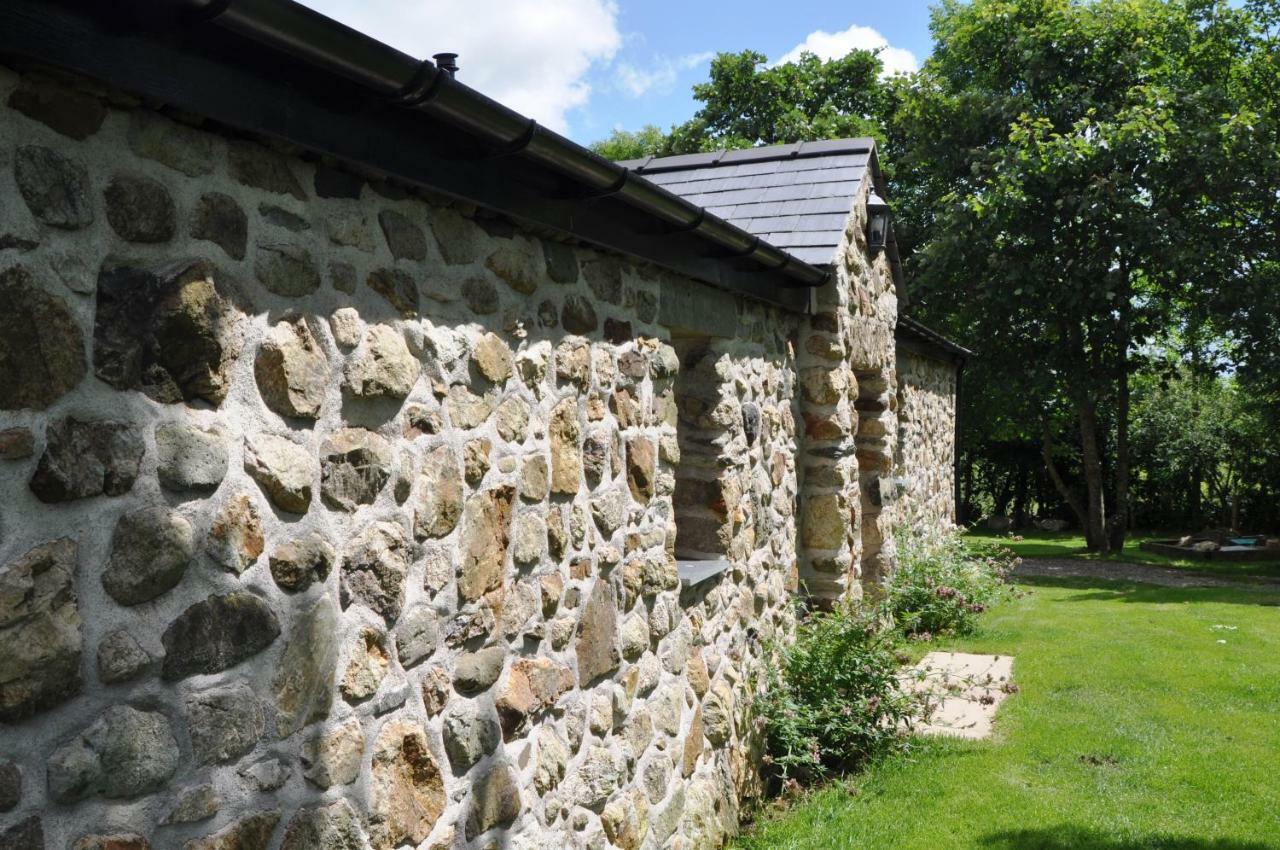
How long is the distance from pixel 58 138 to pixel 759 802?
4.52 m

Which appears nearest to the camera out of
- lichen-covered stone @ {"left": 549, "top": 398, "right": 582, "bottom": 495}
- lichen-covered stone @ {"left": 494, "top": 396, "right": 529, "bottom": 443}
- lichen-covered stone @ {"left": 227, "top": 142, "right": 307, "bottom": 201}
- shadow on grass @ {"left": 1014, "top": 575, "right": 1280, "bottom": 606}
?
lichen-covered stone @ {"left": 227, "top": 142, "right": 307, "bottom": 201}

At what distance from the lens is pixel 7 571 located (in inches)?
66.6

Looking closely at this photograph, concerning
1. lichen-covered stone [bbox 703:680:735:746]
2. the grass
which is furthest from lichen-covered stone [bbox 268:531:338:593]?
the grass

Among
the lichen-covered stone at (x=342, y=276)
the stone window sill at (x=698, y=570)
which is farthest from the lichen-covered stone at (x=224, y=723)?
the stone window sill at (x=698, y=570)

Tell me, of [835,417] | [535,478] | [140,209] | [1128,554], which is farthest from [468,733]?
[1128,554]

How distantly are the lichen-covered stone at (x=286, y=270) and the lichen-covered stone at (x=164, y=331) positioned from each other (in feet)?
0.45

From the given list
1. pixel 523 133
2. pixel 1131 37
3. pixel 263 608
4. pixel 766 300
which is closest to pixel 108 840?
pixel 263 608

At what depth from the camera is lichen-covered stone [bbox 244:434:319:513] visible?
219 cm

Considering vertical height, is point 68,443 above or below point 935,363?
below

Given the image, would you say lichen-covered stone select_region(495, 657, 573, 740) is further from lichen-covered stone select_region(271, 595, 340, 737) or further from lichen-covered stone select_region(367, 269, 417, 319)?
lichen-covered stone select_region(367, 269, 417, 319)

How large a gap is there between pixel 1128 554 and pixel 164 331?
1933cm

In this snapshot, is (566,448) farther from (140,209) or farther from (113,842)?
(113,842)

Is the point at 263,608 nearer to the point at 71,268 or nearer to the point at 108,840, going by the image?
the point at 108,840

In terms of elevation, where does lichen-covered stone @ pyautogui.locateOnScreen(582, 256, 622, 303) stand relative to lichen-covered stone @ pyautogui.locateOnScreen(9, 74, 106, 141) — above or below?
above
